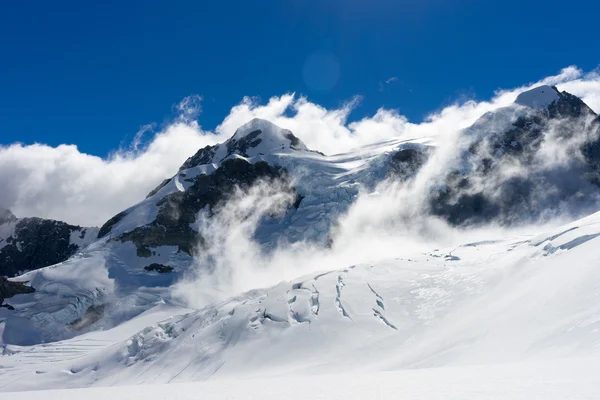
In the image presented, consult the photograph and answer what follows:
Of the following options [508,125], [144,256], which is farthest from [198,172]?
[508,125]

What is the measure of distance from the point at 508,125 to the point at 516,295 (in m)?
99.4

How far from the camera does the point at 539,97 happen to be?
134 meters

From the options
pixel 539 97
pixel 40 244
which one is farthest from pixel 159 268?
pixel 539 97

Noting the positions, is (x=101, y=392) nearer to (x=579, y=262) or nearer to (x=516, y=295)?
(x=516, y=295)

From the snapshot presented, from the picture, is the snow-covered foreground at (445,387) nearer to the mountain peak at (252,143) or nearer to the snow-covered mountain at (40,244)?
the mountain peak at (252,143)

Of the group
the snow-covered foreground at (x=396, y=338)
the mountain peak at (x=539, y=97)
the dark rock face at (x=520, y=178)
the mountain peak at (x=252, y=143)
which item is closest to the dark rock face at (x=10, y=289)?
the snow-covered foreground at (x=396, y=338)

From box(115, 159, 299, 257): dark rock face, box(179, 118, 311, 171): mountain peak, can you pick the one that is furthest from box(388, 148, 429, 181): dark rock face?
box(179, 118, 311, 171): mountain peak

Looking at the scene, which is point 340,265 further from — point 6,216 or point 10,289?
point 6,216

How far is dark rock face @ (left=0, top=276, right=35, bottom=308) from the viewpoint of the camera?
87.4 meters

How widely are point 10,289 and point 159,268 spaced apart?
26.9 m

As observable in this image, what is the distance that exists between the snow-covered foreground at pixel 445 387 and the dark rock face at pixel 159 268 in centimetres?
7769

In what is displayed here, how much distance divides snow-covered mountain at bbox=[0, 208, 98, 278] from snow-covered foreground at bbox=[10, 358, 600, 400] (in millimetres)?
146030

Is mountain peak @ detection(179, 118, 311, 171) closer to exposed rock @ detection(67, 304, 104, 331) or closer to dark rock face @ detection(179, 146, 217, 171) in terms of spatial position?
dark rock face @ detection(179, 146, 217, 171)

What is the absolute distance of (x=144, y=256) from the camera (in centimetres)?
10556
